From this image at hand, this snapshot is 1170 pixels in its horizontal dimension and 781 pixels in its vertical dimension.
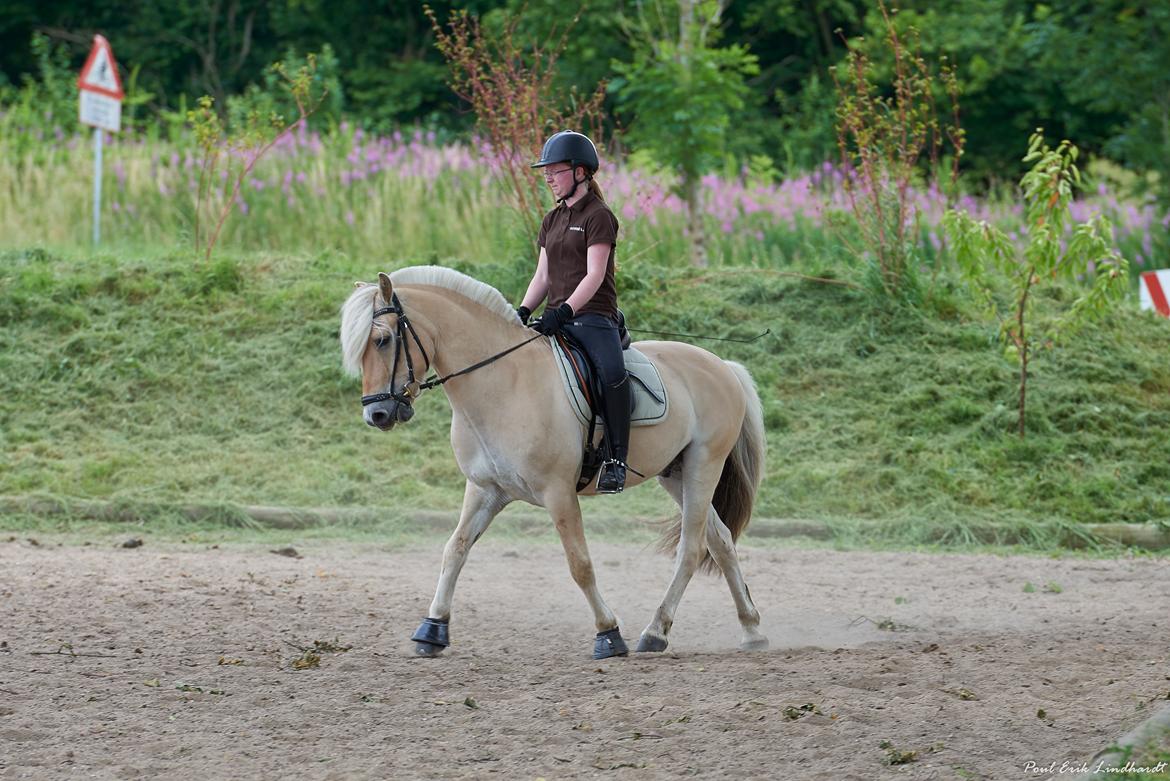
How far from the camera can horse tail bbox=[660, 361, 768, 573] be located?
748 centimetres

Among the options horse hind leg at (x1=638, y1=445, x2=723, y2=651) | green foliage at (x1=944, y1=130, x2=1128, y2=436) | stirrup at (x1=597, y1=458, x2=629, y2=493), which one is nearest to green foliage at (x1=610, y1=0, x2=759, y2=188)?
green foliage at (x1=944, y1=130, x2=1128, y2=436)

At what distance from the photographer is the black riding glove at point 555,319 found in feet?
20.8

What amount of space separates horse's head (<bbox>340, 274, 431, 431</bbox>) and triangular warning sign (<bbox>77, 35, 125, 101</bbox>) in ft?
34.7

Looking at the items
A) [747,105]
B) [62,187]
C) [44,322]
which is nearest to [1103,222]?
[44,322]

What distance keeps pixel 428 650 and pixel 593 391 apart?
1.45 m

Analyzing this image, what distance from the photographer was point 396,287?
6.26m

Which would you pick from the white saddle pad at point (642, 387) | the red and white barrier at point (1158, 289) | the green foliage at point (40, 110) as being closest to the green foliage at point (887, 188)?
the red and white barrier at point (1158, 289)

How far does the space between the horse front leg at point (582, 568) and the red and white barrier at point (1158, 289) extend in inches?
376

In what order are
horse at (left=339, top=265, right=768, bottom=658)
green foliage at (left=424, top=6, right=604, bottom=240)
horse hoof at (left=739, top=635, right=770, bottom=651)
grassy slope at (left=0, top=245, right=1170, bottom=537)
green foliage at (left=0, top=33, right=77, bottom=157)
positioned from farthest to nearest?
green foliage at (left=0, top=33, right=77, bottom=157) < green foliage at (left=424, top=6, right=604, bottom=240) < grassy slope at (left=0, top=245, right=1170, bottom=537) < horse hoof at (left=739, top=635, right=770, bottom=651) < horse at (left=339, top=265, right=768, bottom=658)

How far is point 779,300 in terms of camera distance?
45.5 ft

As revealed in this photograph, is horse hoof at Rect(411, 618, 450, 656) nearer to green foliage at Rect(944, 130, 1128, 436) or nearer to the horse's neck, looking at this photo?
the horse's neck

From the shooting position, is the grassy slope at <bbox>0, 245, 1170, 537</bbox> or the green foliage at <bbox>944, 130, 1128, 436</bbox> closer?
the green foliage at <bbox>944, 130, 1128, 436</bbox>

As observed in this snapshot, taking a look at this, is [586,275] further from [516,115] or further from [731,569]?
[516,115]

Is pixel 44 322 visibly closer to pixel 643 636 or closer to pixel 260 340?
pixel 260 340
